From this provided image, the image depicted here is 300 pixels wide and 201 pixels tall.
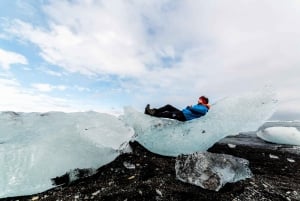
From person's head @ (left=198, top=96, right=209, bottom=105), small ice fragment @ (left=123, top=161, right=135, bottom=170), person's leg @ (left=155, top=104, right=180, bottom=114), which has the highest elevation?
person's head @ (left=198, top=96, right=209, bottom=105)

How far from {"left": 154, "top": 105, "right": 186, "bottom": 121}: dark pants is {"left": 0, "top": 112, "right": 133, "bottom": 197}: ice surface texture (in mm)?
1949

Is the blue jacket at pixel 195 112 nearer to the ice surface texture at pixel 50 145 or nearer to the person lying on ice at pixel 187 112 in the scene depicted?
the person lying on ice at pixel 187 112

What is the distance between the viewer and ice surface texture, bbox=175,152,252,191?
10.0ft

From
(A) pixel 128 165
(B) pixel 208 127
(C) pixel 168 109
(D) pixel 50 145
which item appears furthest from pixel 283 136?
(D) pixel 50 145

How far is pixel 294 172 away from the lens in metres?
4.28

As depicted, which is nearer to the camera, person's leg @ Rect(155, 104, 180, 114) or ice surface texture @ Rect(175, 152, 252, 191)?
ice surface texture @ Rect(175, 152, 252, 191)

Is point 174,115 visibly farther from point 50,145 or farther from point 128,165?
point 50,145

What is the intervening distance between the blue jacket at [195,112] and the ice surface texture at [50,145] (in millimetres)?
2260

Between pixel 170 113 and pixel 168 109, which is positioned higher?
pixel 168 109

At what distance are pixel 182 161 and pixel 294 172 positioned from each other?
2328mm

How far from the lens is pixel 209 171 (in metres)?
3.10

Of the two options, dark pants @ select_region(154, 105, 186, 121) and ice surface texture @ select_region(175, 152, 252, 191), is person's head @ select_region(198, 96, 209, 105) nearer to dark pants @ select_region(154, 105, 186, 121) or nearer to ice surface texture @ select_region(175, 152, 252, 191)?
dark pants @ select_region(154, 105, 186, 121)

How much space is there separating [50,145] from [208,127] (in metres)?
2.79

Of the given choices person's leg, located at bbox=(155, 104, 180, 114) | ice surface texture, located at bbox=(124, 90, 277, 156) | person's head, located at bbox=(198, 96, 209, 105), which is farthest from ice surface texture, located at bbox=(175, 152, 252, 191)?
person's leg, located at bbox=(155, 104, 180, 114)
